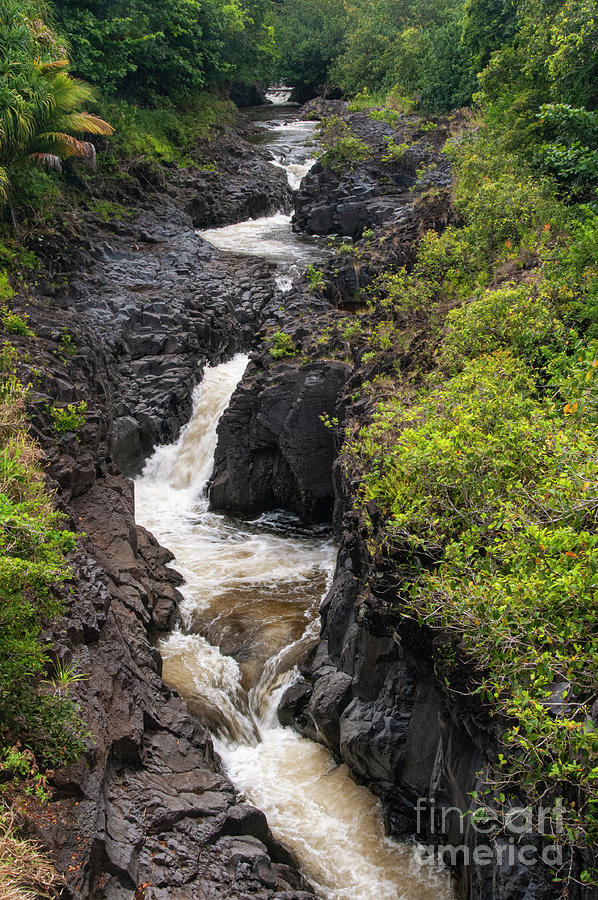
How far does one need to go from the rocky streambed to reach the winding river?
0.33 ft

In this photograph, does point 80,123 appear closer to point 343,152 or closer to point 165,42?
point 343,152

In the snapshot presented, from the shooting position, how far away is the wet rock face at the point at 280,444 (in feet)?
43.3

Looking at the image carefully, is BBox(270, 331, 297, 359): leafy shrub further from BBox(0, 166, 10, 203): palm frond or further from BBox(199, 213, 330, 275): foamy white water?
BBox(0, 166, 10, 203): palm frond

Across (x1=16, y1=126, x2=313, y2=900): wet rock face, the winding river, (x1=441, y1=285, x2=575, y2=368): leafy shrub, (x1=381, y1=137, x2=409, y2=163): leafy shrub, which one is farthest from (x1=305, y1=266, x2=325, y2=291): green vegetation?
(x1=381, y1=137, x2=409, y2=163): leafy shrub

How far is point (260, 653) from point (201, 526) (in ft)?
15.2

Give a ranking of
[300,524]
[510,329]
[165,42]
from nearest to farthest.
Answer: [510,329], [300,524], [165,42]

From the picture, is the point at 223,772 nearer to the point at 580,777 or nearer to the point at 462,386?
the point at 580,777

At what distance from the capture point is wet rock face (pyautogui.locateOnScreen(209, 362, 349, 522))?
43.3 ft

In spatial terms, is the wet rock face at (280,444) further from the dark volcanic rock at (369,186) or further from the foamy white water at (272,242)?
the dark volcanic rock at (369,186)

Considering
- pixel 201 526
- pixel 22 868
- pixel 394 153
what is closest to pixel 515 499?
pixel 22 868

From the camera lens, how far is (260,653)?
9.52 metres

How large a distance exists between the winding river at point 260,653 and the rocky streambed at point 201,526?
3.9 inches

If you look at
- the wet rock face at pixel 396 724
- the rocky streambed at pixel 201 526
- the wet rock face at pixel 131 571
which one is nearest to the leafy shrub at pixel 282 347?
the rocky streambed at pixel 201 526

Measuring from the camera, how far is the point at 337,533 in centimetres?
1194
